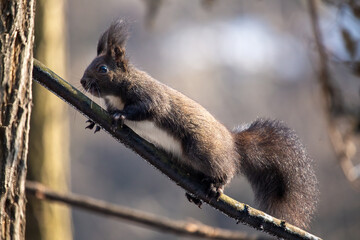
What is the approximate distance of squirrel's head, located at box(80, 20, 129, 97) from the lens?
295 cm

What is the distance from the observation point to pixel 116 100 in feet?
9.91

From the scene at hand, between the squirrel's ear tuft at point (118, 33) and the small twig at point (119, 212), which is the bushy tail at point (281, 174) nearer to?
the squirrel's ear tuft at point (118, 33)

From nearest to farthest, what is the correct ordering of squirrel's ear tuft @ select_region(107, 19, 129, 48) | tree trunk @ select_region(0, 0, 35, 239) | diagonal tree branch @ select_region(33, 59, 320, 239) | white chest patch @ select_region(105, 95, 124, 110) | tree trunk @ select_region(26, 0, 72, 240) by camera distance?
tree trunk @ select_region(0, 0, 35, 239)
diagonal tree branch @ select_region(33, 59, 320, 239)
squirrel's ear tuft @ select_region(107, 19, 129, 48)
white chest patch @ select_region(105, 95, 124, 110)
tree trunk @ select_region(26, 0, 72, 240)

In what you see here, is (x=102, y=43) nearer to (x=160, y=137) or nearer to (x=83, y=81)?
(x=83, y=81)

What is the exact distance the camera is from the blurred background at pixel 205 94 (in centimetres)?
1015

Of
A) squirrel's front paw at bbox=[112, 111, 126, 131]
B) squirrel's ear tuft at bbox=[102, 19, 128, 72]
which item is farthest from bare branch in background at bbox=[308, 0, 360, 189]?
squirrel's front paw at bbox=[112, 111, 126, 131]

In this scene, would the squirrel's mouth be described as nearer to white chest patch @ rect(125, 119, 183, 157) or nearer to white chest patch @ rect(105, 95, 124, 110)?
white chest patch @ rect(105, 95, 124, 110)

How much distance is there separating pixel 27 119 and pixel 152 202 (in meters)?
10.4

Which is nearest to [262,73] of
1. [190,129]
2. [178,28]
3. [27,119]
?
[178,28]

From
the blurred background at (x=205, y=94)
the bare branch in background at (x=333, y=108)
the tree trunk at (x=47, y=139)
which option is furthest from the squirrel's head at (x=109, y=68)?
the blurred background at (x=205, y=94)

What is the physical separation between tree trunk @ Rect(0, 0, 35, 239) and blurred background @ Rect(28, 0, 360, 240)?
6563 millimetres

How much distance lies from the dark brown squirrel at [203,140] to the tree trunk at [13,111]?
92cm

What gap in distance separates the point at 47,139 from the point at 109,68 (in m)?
1.31

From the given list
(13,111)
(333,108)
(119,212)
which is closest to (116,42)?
(13,111)
